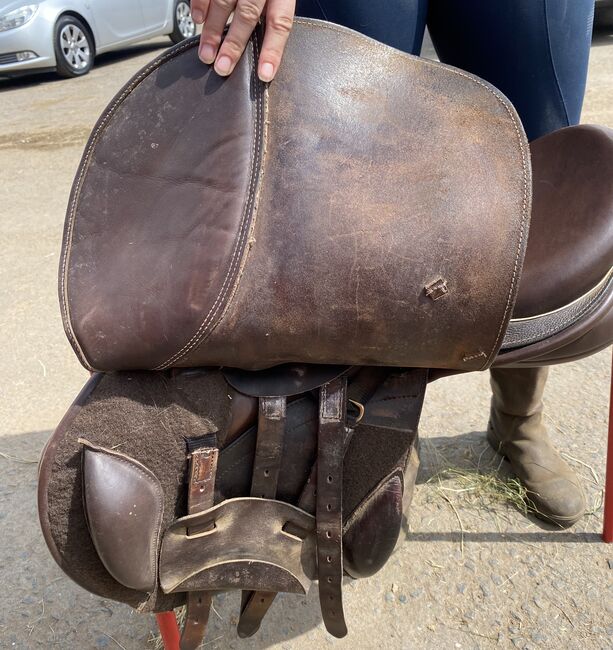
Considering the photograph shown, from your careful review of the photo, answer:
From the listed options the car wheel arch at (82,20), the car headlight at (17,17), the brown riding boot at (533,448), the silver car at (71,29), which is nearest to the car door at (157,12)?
the silver car at (71,29)

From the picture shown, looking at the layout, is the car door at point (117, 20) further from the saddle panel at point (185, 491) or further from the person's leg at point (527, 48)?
the saddle panel at point (185, 491)

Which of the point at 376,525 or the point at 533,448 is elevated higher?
the point at 376,525

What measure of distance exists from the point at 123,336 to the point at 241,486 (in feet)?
1.00

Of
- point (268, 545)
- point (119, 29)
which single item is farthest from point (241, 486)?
point (119, 29)

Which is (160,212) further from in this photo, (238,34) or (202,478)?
(202,478)

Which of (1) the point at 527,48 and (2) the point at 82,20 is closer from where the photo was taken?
(1) the point at 527,48

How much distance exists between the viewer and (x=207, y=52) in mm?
752

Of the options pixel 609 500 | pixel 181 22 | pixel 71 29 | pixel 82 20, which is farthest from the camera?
pixel 181 22

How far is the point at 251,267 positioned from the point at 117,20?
659 centimetres

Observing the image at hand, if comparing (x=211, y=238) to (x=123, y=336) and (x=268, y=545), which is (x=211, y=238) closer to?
(x=123, y=336)

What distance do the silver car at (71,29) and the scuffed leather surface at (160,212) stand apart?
19.3 ft

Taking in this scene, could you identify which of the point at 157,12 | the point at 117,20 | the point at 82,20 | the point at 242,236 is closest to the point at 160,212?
the point at 242,236

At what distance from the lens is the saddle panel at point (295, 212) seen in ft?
2.39

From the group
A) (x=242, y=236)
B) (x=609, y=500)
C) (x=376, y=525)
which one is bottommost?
(x=609, y=500)
